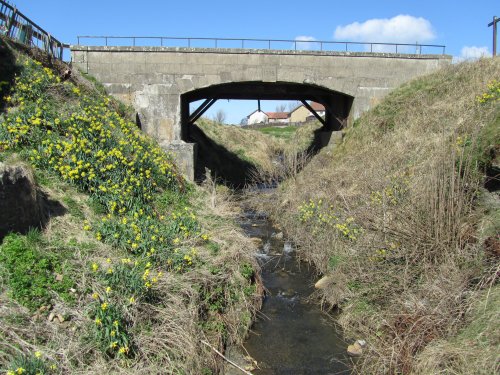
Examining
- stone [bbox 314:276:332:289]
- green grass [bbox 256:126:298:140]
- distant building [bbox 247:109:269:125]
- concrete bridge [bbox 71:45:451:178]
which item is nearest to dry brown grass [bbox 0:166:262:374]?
stone [bbox 314:276:332:289]

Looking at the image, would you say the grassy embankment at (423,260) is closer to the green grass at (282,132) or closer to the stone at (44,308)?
the stone at (44,308)

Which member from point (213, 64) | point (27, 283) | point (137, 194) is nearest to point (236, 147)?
point (213, 64)

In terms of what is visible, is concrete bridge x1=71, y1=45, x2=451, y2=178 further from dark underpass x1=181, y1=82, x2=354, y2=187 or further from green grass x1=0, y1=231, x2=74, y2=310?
green grass x1=0, y1=231, x2=74, y2=310

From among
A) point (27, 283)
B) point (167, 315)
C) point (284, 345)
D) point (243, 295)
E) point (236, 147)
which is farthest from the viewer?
point (236, 147)

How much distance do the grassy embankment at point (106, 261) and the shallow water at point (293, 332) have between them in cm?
38

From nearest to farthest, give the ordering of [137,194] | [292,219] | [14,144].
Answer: [14,144]
[137,194]
[292,219]

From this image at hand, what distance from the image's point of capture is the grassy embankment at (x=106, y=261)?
498cm

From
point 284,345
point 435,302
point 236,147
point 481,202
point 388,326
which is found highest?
point 236,147

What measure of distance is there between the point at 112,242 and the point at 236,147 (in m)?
24.7

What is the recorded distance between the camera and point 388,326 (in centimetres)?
608

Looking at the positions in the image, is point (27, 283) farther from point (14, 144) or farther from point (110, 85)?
point (110, 85)

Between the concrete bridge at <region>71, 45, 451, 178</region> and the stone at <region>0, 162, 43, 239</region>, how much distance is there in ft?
31.7

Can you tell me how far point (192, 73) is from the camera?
643 inches

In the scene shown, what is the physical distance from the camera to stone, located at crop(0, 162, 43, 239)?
576 centimetres
